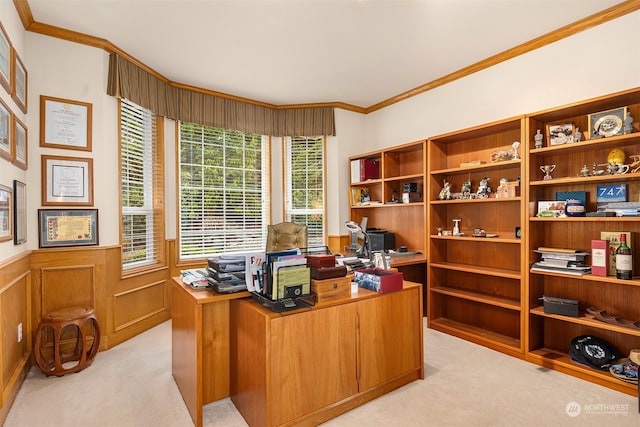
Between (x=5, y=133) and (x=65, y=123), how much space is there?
0.77 meters

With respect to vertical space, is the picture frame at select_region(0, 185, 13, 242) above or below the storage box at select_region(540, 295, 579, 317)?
above

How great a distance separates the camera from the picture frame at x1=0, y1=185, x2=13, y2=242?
83.9 inches

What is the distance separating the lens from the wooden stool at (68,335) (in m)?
2.57

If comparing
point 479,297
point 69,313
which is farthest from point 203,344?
point 479,297

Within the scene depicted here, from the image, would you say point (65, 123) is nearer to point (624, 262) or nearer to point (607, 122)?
point (607, 122)

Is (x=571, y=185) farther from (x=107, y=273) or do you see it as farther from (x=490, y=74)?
(x=107, y=273)

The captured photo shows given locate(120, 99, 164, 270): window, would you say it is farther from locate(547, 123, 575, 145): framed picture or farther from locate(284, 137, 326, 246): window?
locate(547, 123, 575, 145): framed picture

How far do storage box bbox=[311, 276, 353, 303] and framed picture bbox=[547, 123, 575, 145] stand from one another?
221 cm

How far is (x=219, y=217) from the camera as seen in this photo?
4.45 m

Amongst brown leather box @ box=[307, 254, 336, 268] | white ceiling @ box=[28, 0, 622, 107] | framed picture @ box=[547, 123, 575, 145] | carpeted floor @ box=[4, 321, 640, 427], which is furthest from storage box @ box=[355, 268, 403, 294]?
white ceiling @ box=[28, 0, 622, 107]

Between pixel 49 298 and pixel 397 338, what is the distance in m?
2.97

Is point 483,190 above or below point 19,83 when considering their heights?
below

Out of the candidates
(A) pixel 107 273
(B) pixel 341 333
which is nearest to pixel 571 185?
(B) pixel 341 333

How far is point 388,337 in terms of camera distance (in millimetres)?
2293
